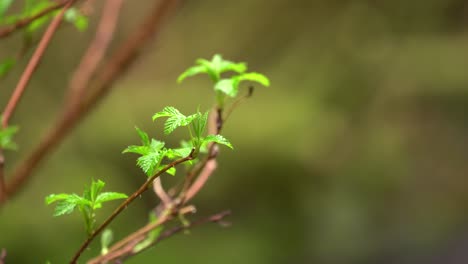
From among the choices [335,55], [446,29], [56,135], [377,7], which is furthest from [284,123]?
[56,135]

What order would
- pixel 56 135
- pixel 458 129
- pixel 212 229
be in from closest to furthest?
pixel 56 135 → pixel 212 229 → pixel 458 129

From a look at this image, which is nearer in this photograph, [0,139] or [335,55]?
[0,139]

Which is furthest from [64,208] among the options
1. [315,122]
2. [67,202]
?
[315,122]

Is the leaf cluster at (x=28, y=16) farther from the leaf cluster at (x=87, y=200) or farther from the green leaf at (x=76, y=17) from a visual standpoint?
the leaf cluster at (x=87, y=200)

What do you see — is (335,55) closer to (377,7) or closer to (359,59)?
(359,59)

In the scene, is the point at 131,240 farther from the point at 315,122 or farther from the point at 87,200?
the point at 315,122

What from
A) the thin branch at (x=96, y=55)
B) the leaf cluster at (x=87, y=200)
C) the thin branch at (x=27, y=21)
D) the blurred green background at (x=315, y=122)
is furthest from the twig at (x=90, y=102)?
the blurred green background at (x=315, y=122)

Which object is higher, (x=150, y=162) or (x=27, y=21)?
(x=27, y=21)
